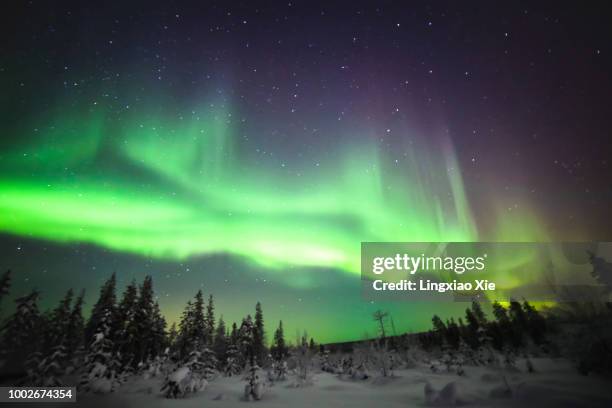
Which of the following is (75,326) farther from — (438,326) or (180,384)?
(438,326)

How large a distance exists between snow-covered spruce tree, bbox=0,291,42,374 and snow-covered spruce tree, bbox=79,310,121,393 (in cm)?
1403

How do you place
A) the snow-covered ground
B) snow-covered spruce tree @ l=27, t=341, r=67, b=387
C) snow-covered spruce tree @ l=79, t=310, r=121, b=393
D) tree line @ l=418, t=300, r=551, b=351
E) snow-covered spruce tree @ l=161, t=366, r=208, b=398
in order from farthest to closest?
tree line @ l=418, t=300, r=551, b=351 < snow-covered spruce tree @ l=27, t=341, r=67, b=387 < snow-covered spruce tree @ l=79, t=310, r=121, b=393 < snow-covered spruce tree @ l=161, t=366, r=208, b=398 < the snow-covered ground

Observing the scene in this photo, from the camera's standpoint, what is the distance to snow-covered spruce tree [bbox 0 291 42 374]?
118 feet

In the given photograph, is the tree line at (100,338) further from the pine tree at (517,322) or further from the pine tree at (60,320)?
the pine tree at (517,322)

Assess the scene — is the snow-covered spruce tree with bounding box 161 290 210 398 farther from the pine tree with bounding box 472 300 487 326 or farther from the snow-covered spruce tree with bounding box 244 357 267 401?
the pine tree with bounding box 472 300 487 326

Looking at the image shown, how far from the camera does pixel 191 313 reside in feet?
141

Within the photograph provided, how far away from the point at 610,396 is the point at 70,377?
1980 inches

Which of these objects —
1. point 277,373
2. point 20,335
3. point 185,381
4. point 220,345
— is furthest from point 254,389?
point 220,345

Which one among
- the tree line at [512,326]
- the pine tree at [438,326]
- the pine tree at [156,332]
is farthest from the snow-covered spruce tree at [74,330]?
the pine tree at [438,326]

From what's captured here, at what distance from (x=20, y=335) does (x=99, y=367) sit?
64.0 ft

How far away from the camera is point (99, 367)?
89.3 feet

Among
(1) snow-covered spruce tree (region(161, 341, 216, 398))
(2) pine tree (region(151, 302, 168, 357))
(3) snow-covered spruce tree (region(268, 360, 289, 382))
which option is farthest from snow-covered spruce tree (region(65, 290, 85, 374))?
(3) snow-covered spruce tree (region(268, 360, 289, 382))

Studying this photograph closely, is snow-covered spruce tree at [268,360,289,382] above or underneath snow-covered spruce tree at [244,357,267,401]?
underneath

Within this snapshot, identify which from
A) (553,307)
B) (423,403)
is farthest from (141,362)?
(553,307)
